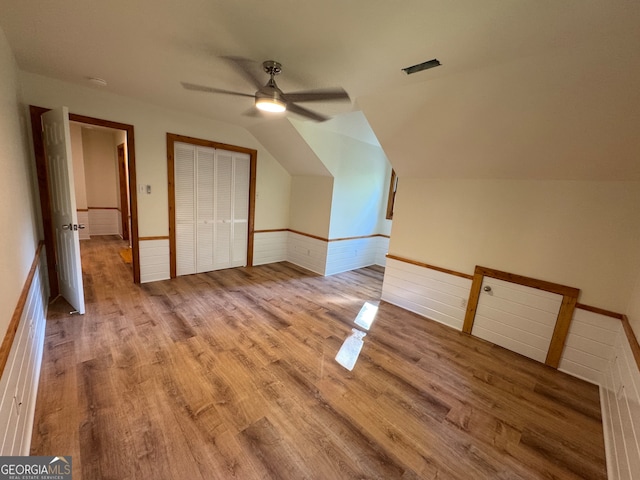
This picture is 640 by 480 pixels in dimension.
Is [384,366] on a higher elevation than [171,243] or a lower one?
lower

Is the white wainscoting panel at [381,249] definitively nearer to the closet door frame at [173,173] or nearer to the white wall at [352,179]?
the white wall at [352,179]

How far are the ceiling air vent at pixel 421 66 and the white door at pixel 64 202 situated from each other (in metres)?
3.01

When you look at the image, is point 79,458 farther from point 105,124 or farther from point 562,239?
point 562,239

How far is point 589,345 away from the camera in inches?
91.7

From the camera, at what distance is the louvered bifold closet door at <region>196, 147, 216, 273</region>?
13.1 ft

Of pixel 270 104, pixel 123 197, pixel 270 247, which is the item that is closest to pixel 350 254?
pixel 270 247

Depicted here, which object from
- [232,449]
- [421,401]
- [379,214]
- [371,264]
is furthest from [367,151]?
[232,449]

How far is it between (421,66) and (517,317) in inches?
100

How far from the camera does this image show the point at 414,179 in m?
3.33

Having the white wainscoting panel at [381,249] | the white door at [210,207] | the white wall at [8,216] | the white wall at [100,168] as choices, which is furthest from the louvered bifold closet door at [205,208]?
the white wall at [100,168]

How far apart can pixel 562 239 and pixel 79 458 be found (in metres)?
3.84

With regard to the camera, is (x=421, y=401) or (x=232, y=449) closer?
(x=232, y=449)

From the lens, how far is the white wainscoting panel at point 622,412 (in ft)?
4.51

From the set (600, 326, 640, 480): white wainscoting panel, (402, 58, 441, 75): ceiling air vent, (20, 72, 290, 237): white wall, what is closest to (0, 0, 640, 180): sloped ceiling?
(402, 58, 441, 75): ceiling air vent
